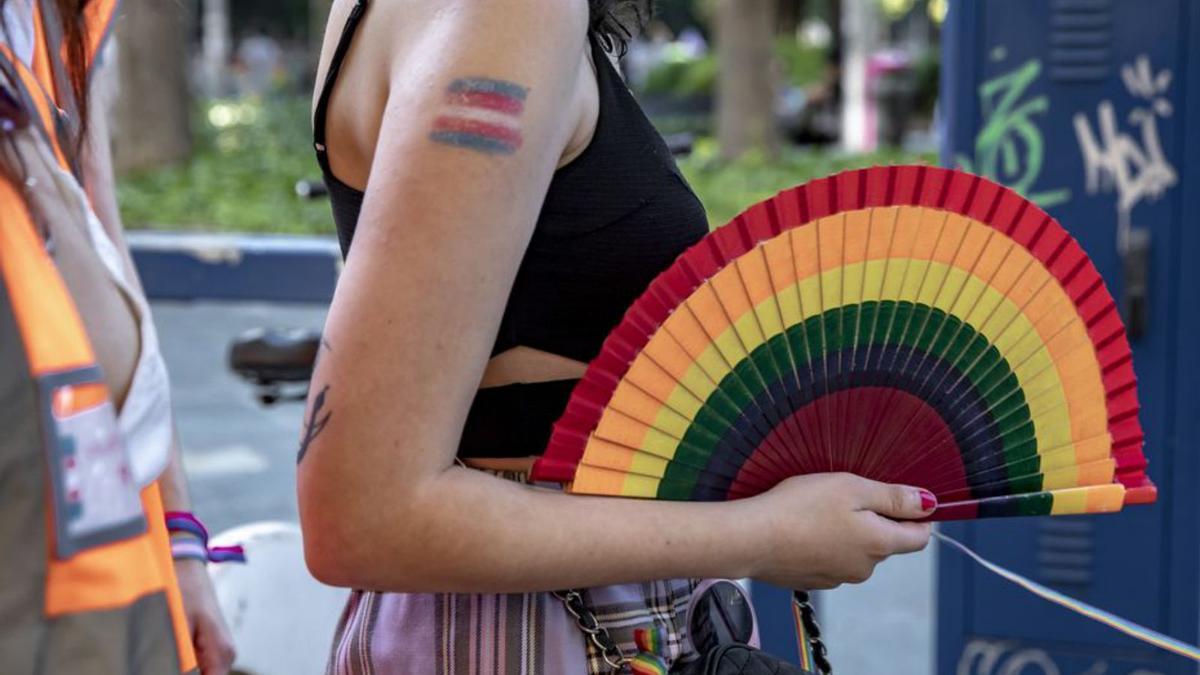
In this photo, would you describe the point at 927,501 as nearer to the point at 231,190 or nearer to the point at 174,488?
the point at 174,488

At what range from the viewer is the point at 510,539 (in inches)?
48.2

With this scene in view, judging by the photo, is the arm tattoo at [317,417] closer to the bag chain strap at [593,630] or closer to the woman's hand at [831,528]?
the bag chain strap at [593,630]

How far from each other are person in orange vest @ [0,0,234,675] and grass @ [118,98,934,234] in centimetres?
397

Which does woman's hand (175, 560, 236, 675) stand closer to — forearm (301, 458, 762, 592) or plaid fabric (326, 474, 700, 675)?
plaid fabric (326, 474, 700, 675)

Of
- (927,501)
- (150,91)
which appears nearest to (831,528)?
(927,501)

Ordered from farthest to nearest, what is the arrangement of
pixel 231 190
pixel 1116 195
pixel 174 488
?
pixel 231 190, pixel 1116 195, pixel 174 488

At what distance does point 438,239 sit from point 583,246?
0.63 feet

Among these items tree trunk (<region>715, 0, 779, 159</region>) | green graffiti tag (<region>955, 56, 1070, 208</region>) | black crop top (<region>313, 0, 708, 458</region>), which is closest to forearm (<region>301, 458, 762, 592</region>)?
black crop top (<region>313, 0, 708, 458</region>)

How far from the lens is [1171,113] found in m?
2.96

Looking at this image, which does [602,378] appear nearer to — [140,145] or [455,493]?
[455,493]

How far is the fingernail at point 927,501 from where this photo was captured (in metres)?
1.39

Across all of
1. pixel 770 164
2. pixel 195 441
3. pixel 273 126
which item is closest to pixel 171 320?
pixel 195 441

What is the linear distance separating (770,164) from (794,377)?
8.76 meters

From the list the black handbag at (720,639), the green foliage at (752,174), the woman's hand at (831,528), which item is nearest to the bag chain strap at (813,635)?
the black handbag at (720,639)
